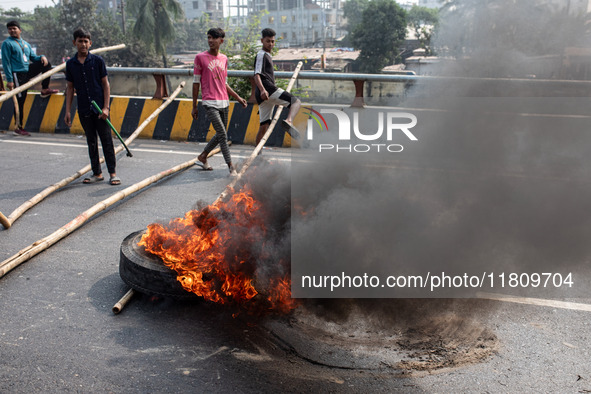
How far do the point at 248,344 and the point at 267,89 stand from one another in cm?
491

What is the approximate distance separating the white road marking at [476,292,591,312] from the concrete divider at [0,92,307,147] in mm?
5931

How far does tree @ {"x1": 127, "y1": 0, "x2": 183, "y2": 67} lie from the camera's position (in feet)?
187

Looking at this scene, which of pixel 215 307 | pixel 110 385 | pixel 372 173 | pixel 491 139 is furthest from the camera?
pixel 491 139

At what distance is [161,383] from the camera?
2.99 metres

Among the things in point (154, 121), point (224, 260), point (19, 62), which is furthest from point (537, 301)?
point (19, 62)

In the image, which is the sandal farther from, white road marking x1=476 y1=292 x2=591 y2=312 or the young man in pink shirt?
white road marking x1=476 y1=292 x2=591 y2=312

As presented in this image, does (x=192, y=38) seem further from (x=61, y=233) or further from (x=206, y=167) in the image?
(x=61, y=233)

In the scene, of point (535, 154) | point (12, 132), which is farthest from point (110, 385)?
point (12, 132)

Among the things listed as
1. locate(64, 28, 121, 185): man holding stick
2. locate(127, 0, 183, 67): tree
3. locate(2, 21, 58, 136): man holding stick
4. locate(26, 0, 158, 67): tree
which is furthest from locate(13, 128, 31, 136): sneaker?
locate(127, 0, 183, 67): tree

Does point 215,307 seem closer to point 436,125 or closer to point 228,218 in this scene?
point 228,218

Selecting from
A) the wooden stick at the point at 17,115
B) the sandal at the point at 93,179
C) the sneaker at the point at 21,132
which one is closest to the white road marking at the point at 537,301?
the sandal at the point at 93,179

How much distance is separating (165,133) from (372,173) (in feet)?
20.6

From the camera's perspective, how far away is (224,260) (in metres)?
3.74

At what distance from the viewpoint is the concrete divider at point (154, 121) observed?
383 inches
